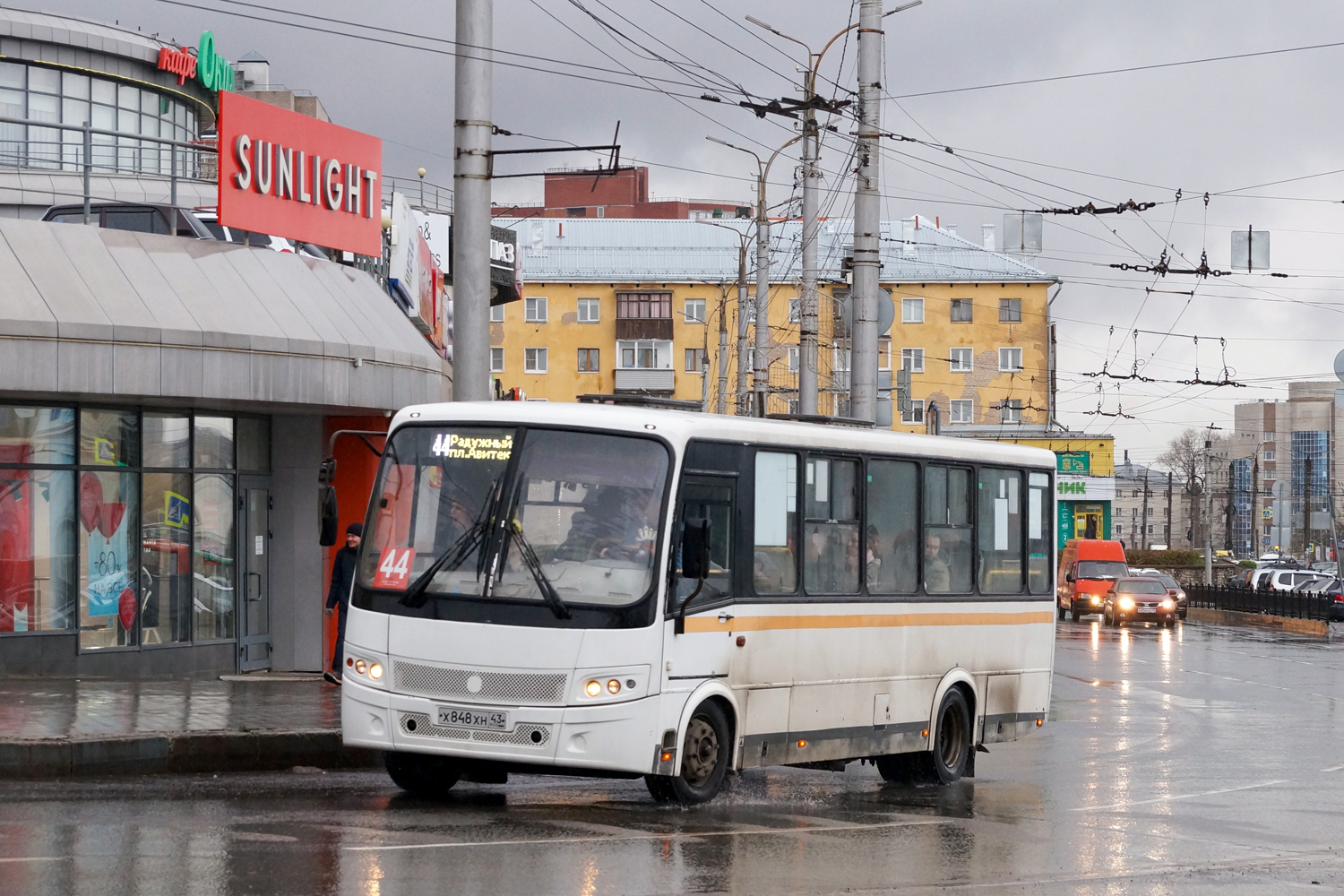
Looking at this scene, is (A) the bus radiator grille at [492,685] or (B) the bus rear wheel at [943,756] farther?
(B) the bus rear wheel at [943,756]

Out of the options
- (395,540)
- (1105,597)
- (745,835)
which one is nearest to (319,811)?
(395,540)

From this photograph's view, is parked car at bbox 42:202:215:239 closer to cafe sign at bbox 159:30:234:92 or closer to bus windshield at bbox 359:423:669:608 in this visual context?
bus windshield at bbox 359:423:669:608

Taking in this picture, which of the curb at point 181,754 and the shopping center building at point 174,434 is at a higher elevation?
the shopping center building at point 174,434

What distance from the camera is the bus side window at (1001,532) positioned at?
48.7 ft

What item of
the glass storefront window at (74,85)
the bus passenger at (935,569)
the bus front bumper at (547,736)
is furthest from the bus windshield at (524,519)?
the glass storefront window at (74,85)

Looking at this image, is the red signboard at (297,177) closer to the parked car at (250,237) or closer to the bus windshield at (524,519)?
the parked car at (250,237)

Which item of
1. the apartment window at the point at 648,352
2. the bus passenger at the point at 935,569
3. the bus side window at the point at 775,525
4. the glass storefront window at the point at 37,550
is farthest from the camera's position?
the apartment window at the point at 648,352

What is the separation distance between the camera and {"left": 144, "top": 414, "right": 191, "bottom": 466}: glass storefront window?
19.0m

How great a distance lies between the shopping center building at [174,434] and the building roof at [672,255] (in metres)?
67.0

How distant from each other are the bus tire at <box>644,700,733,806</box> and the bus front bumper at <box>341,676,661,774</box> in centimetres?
45

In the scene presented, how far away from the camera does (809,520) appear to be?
12.7m

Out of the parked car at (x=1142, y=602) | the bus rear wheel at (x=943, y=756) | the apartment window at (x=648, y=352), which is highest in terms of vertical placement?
the apartment window at (x=648, y=352)

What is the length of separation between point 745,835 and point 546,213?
99671mm

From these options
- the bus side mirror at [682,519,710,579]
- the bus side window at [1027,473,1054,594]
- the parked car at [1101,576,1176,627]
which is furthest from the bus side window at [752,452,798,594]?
the parked car at [1101,576,1176,627]
